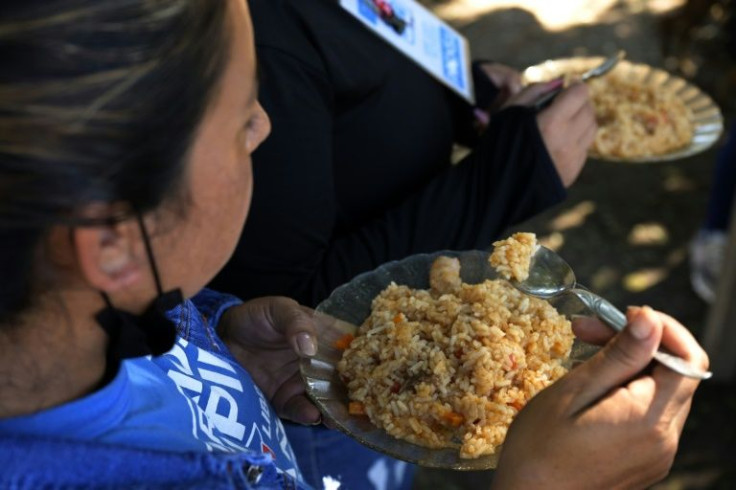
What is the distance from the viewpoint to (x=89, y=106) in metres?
0.74

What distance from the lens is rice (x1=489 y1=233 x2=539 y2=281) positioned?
1.32 metres

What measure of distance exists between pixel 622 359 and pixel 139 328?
21.8 inches

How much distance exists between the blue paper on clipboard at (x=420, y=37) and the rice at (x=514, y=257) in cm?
54

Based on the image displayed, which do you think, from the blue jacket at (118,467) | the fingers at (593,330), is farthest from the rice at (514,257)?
the blue jacket at (118,467)

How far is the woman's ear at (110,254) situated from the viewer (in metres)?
0.80

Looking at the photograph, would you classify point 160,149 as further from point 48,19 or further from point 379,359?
point 379,359

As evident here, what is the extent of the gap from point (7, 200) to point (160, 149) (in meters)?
0.15

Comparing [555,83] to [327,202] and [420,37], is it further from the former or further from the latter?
[327,202]

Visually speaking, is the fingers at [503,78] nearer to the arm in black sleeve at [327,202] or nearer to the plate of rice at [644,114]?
the plate of rice at [644,114]

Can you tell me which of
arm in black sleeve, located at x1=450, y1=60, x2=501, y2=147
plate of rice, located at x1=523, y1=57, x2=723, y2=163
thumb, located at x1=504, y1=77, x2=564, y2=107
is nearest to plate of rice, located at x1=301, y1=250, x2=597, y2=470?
thumb, located at x1=504, y1=77, x2=564, y2=107

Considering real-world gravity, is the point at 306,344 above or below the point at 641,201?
above

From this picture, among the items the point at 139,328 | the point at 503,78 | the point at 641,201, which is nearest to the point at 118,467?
the point at 139,328

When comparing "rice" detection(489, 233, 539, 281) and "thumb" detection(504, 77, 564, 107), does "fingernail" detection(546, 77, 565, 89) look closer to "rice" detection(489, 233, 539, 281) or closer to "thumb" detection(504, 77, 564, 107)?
"thumb" detection(504, 77, 564, 107)

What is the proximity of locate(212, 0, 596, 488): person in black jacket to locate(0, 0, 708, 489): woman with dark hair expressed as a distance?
44cm
